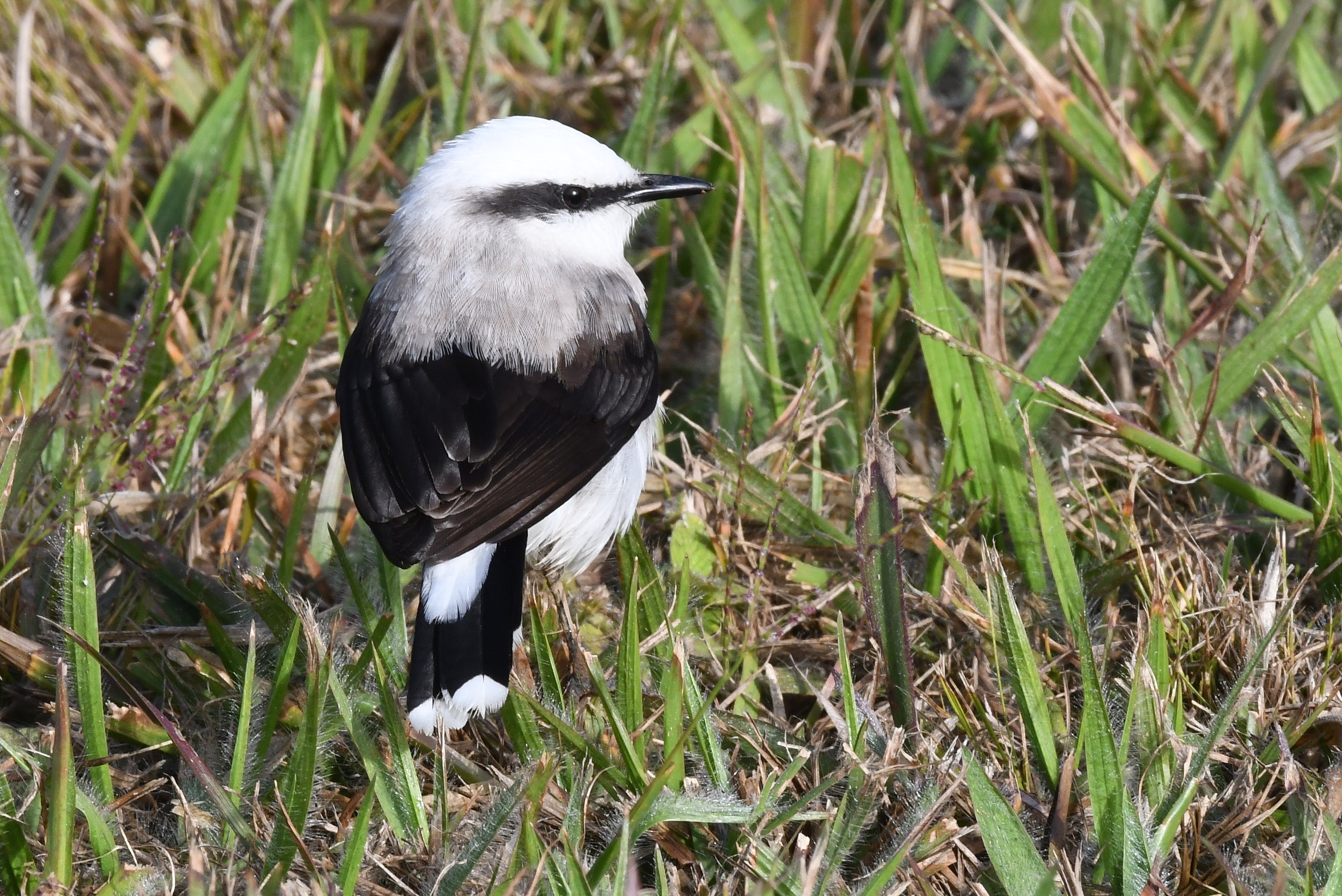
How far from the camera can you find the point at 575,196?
13.2 feet

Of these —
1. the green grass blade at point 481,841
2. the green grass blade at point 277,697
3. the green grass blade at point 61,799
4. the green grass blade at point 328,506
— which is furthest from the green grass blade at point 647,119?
the green grass blade at point 61,799

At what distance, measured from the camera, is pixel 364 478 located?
3.32 m

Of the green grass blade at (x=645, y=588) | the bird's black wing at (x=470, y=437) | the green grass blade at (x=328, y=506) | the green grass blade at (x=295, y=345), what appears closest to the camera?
the bird's black wing at (x=470, y=437)

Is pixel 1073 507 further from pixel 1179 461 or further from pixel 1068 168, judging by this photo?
pixel 1068 168

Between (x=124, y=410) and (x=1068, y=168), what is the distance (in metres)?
3.32

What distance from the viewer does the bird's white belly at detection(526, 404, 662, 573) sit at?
3.68 m

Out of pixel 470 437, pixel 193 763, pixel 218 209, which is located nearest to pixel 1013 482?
pixel 470 437

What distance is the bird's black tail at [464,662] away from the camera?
304cm

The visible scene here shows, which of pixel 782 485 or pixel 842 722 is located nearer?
pixel 842 722

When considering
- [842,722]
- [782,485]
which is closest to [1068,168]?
[782,485]

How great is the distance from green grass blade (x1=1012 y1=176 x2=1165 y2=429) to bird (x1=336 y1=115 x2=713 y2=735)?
109cm

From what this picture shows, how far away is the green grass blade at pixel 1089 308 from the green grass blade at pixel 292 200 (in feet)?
7.96

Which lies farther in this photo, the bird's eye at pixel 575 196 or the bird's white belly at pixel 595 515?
the bird's eye at pixel 575 196

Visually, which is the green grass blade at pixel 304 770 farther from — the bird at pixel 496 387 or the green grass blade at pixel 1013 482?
the green grass blade at pixel 1013 482
